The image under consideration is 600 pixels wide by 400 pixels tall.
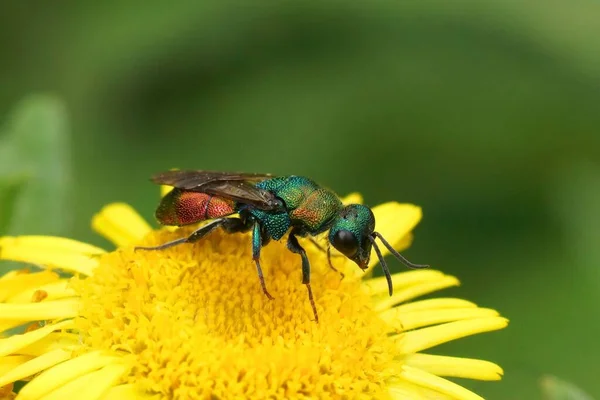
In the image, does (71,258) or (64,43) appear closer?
(71,258)

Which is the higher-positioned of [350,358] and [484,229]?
[484,229]

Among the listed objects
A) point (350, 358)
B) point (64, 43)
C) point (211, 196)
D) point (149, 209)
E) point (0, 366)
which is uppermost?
point (64, 43)

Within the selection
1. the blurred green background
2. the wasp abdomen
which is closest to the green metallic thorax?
the wasp abdomen

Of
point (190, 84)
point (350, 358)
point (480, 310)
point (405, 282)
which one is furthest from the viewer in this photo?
point (190, 84)

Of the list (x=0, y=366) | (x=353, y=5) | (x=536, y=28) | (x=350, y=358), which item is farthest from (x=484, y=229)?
(x=0, y=366)

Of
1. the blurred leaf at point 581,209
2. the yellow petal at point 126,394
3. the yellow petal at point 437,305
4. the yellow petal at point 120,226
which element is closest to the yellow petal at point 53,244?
the yellow petal at point 120,226

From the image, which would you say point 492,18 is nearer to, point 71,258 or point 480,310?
point 480,310

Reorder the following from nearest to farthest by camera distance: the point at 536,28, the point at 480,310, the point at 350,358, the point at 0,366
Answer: the point at 0,366 < the point at 350,358 < the point at 480,310 < the point at 536,28

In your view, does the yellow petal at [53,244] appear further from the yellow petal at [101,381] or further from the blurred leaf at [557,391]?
the blurred leaf at [557,391]
